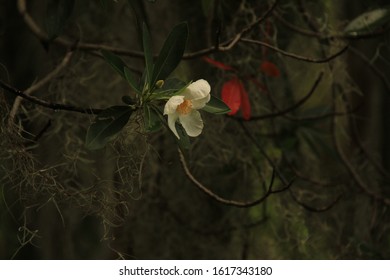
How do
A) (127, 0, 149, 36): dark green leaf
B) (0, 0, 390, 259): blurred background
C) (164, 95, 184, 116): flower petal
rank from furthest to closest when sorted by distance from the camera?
1. (0, 0, 390, 259): blurred background
2. (127, 0, 149, 36): dark green leaf
3. (164, 95, 184, 116): flower petal

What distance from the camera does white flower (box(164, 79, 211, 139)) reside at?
0.97m

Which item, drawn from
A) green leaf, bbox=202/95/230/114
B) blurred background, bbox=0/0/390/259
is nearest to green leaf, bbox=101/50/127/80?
green leaf, bbox=202/95/230/114

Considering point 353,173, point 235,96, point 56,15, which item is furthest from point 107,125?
point 353,173

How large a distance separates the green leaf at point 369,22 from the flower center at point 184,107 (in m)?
0.62

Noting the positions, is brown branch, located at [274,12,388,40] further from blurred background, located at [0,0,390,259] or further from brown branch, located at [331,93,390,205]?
brown branch, located at [331,93,390,205]

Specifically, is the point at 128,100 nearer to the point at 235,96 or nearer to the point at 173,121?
the point at 173,121

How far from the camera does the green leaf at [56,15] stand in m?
1.21

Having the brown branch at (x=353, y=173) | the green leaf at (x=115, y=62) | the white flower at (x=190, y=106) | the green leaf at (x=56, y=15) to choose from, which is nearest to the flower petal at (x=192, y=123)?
the white flower at (x=190, y=106)

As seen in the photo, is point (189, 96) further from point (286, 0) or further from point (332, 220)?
point (332, 220)

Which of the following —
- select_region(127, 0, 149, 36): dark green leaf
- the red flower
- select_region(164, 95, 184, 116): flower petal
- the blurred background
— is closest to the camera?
select_region(164, 95, 184, 116): flower petal

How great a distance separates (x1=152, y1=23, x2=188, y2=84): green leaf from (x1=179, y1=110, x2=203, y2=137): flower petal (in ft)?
0.27

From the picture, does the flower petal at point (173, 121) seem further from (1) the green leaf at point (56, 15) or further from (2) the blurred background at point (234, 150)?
(2) the blurred background at point (234, 150)

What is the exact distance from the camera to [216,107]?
1051 millimetres

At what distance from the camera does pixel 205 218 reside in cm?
173
